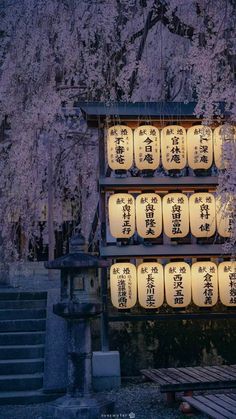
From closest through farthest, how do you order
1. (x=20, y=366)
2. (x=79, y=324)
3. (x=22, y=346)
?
(x=79, y=324), (x=20, y=366), (x=22, y=346)

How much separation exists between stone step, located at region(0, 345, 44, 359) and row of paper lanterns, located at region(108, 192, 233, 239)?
8.60 ft

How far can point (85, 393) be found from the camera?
877cm

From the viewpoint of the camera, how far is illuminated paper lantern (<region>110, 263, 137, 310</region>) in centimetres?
1153

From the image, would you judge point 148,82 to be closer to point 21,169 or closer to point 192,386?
point 21,169

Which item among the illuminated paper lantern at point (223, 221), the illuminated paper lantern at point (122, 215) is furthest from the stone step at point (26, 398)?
the illuminated paper lantern at point (223, 221)

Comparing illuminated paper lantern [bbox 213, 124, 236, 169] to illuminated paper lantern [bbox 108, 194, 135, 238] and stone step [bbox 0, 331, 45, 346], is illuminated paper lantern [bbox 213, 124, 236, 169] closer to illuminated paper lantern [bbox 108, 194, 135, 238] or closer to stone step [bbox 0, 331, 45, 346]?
illuminated paper lantern [bbox 108, 194, 135, 238]

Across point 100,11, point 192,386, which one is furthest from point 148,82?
point 192,386

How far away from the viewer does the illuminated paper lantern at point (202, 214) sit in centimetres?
1170

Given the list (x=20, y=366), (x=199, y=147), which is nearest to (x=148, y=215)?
(x=199, y=147)

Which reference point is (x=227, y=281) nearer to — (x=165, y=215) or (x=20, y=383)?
(x=165, y=215)

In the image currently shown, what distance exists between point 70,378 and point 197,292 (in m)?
3.75

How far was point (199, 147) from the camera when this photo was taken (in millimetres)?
11906

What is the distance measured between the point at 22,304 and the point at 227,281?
168 inches

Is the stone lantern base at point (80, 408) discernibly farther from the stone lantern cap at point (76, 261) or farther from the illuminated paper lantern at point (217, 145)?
the illuminated paper lantern at point (217, 145)
